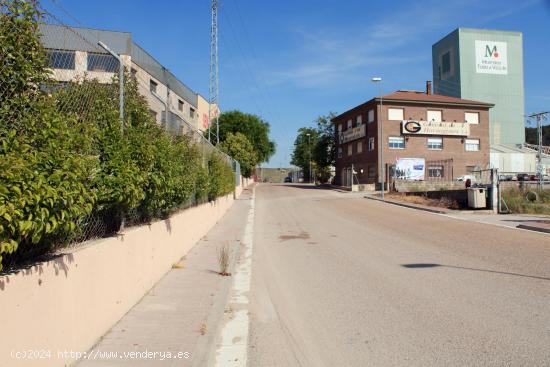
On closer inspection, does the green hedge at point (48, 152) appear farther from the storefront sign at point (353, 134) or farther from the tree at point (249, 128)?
the tree at point (249, 128)

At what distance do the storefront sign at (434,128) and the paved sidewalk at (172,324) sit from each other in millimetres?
44342

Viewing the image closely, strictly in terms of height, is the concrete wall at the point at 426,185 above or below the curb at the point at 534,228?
above

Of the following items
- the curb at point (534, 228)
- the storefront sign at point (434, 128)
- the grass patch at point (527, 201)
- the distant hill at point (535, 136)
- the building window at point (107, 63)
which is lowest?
the curb at point (534, 228)

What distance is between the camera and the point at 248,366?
4.45 m

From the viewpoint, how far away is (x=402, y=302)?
21.4 ft

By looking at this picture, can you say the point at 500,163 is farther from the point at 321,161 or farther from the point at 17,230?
the point at 17,230

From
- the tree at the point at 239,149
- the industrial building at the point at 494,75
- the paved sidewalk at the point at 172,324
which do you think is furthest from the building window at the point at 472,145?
the paved sidewalk at the point at 172,324

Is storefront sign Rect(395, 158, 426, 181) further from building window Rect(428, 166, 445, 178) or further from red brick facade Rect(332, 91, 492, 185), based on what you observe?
building window Rect(428, 166, 445, 178)

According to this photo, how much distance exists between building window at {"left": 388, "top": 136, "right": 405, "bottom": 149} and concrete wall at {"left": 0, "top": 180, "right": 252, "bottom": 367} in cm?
4497

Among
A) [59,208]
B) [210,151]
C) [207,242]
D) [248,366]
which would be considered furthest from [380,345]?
[210,151]

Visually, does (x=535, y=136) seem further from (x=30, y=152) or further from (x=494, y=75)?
(x=30, y=152)

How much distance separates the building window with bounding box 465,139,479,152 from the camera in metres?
52.6

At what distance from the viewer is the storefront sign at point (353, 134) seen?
53438 mm

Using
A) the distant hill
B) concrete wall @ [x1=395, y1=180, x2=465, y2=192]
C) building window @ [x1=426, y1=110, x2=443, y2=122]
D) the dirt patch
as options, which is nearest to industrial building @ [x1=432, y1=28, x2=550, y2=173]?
the distant hill
